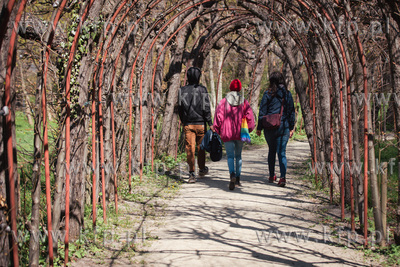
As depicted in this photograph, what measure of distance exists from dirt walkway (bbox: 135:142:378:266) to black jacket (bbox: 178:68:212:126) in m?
1.23

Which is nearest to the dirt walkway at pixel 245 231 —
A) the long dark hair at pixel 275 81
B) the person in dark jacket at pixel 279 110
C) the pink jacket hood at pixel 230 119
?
the person in dark jacket at pixel 279 110

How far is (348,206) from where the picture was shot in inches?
234

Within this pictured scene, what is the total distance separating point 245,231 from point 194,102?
10.5 feet

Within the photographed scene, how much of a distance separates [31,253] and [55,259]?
18.1 inches

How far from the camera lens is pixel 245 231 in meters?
5.30

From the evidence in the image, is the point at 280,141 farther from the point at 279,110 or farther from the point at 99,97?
the point at 99,97

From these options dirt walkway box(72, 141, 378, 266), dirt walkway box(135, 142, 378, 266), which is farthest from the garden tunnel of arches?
dirt walkway box(135, 142, 378, 266)

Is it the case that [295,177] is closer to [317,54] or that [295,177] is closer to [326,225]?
[317,54]

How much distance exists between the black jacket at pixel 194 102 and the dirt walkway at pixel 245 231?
1228mm

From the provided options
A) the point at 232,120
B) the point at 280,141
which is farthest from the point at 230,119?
the point at 280,141

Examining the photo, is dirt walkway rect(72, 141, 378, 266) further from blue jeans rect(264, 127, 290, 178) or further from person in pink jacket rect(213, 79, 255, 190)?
person in pink jacket rect(213, 79, 255, 190)

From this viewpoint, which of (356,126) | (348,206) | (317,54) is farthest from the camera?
(317,54)

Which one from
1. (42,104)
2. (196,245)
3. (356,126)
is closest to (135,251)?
(196,245)

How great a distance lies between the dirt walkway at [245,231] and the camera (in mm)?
4383
